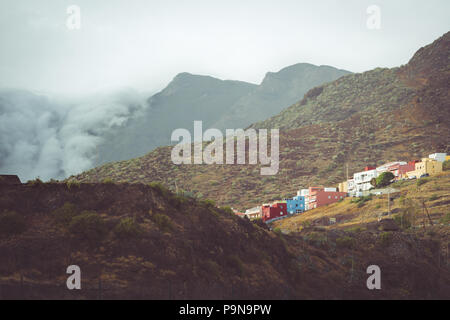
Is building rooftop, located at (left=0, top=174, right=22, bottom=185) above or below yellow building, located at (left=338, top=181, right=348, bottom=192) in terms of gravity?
below

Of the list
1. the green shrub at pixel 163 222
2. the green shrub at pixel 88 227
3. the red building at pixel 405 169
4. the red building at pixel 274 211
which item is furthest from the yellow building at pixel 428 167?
the green shrub at pixel 88 227

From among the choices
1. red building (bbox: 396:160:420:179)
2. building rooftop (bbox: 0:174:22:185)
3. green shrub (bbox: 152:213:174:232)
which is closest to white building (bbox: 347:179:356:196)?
red building (bbox: 396:160:420:179)

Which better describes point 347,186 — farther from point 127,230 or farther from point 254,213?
point 127,230

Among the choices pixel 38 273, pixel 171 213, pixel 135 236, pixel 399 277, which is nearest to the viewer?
pixel 38 273

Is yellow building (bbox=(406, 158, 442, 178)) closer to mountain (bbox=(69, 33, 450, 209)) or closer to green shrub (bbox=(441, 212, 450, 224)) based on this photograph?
mountain (bbox=(69, 33, 450, 209))

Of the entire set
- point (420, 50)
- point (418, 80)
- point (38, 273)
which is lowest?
point (38, 273)

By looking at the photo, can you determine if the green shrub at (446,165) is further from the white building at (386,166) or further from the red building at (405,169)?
the white building at (386,166)

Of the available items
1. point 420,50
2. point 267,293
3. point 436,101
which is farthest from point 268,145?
point 267,293
